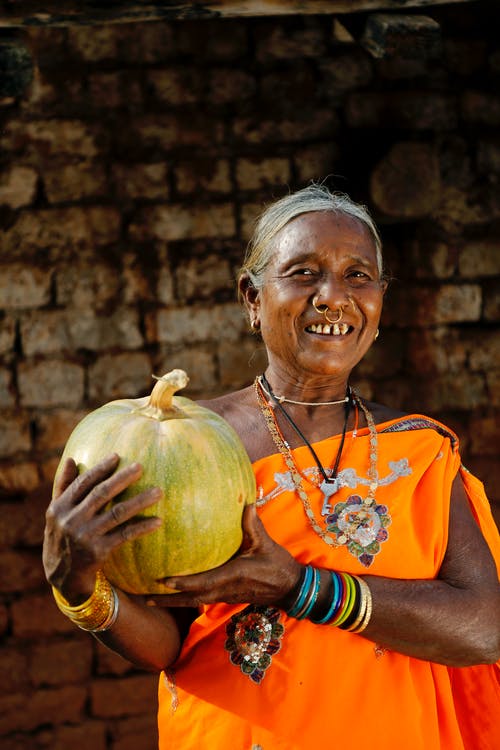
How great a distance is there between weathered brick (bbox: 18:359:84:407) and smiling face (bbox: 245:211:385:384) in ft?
7.58

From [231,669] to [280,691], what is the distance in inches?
5.2

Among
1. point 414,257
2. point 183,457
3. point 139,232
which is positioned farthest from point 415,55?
point 183,457

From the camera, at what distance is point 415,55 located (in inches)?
142

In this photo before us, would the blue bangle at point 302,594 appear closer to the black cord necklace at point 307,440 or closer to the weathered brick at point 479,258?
the black cord necklace at point 307,440

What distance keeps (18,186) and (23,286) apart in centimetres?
49

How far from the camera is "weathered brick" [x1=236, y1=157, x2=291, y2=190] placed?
4609 millimetres

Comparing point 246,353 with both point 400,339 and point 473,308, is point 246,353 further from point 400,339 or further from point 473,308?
point 473,308

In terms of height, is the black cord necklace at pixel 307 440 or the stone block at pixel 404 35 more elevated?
the stone block at pixel 404 35

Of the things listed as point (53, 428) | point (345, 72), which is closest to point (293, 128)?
point (345, 72)

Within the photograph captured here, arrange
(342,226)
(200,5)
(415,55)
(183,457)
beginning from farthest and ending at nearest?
(415,55)
(200,5)
(342,226)
(183,457)

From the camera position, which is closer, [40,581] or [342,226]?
[342,226]

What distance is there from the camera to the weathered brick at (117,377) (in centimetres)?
458

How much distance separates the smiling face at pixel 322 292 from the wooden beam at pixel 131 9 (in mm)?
1210

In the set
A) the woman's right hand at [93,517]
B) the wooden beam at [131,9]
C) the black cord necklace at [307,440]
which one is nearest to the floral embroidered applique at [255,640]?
the black cord necklace at [307,440]
